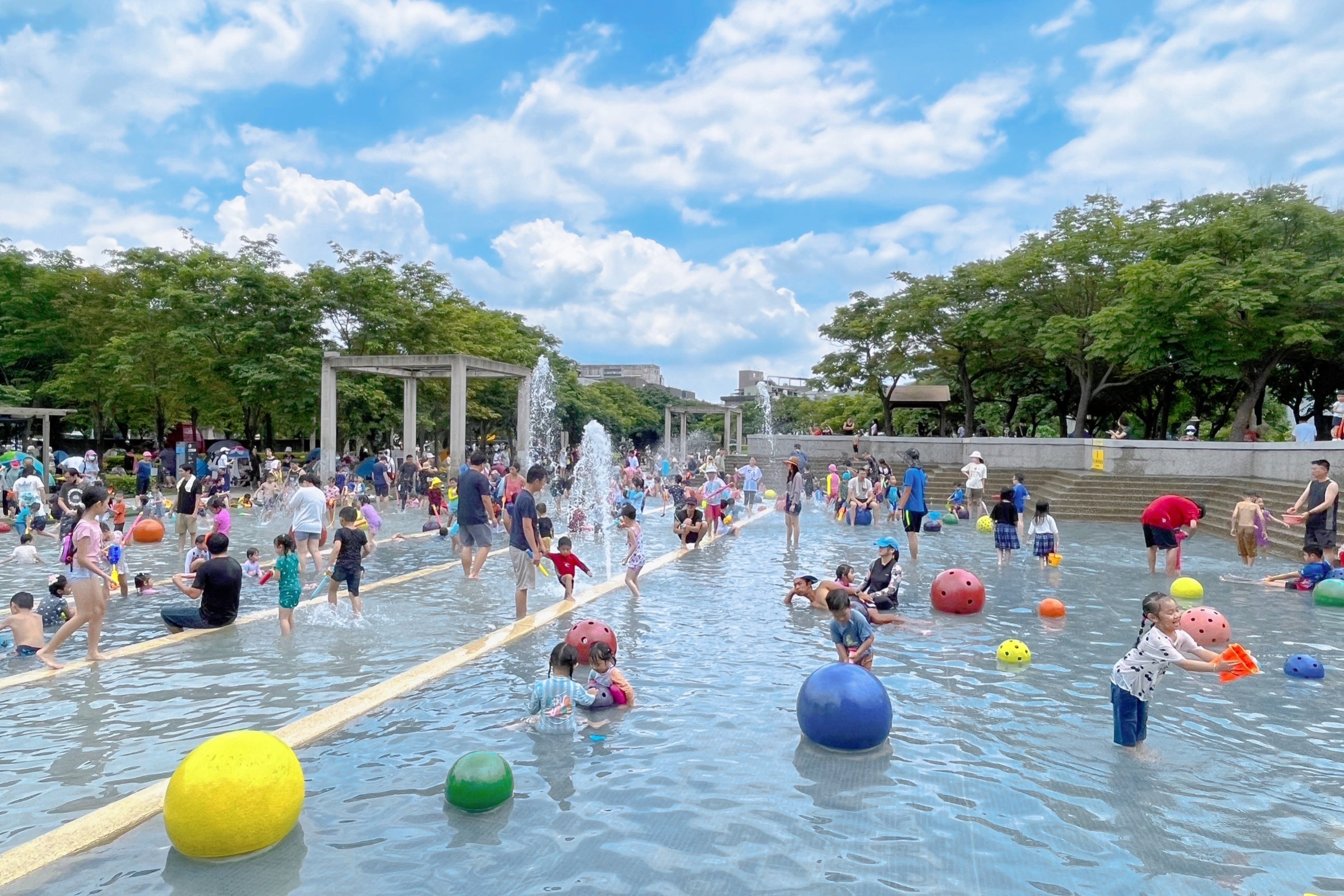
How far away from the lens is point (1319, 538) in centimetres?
1320

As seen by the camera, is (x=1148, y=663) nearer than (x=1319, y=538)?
Yes

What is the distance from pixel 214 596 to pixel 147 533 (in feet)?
32.2

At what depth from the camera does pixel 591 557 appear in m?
16.9

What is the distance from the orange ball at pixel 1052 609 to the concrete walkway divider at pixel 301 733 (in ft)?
18.9

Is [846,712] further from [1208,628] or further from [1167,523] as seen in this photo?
[1167,523]

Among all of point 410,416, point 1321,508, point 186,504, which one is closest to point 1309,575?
point 1321,508

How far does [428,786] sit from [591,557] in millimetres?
11336

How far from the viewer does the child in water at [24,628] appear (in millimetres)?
8586

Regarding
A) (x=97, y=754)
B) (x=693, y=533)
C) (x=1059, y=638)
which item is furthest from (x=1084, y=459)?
(x=97, y=754)

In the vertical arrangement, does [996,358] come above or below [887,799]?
above

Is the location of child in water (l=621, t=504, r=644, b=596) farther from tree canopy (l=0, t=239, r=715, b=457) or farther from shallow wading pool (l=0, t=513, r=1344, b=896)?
tree canopy (l=0, t=239, r=715, b=457)

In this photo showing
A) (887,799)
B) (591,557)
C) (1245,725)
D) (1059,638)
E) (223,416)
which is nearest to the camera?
(887,799)

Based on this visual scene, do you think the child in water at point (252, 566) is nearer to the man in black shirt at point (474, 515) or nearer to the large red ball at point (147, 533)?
the man in black shirt at point (474, 515)

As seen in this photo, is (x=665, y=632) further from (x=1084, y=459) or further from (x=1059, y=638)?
(x=1084, y=459)
